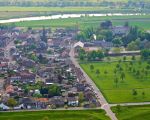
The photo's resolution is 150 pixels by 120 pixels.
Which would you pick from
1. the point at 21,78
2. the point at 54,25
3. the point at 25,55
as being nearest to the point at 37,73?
the point at 21,78

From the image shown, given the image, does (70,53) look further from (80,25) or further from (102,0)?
(102,0)

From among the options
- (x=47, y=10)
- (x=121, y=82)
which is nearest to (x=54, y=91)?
(x=121, y=82)

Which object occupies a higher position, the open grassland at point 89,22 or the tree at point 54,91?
the open grassland at point 89,22

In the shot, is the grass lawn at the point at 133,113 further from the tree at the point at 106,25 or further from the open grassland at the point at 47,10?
the open grassland at the point at 47,10

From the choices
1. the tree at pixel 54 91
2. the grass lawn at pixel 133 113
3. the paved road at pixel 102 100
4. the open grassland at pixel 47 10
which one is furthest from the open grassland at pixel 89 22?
the grass lawn at pixel 133 113

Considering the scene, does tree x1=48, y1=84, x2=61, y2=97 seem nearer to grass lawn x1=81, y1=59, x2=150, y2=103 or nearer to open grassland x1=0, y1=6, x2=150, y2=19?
grass lawn x1=81, y1=59, x2=150, y2=103
